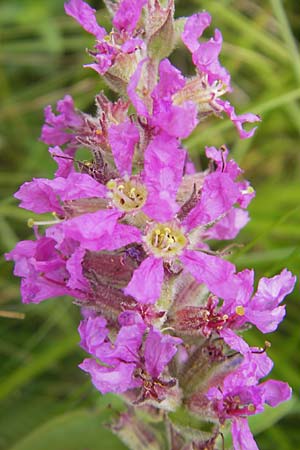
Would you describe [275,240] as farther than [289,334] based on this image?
Yes

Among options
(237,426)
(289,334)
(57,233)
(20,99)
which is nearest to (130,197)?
(57,233)

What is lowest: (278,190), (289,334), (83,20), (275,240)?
(289,334)

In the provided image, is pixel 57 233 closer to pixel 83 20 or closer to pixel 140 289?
pixel 140 289

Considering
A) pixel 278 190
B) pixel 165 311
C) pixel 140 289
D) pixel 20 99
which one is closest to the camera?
pixel 140 289

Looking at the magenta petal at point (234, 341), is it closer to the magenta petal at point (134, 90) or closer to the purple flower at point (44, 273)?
the purple flower at point (44, 273)

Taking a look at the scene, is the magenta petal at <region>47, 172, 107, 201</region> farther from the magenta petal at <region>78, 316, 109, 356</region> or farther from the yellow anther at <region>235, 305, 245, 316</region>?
the yellow anther at <region>235, 305, 245, 316</region>

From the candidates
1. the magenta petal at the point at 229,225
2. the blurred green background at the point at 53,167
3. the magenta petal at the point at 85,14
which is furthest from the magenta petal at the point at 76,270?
the blurred green background at the point at 53,167

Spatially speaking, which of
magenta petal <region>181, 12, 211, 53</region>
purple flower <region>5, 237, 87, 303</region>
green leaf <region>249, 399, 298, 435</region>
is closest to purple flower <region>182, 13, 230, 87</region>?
magenta petal <region>181, 12, 211, 53</region>
